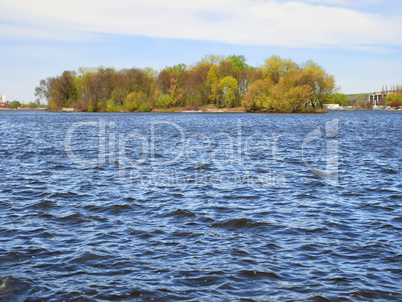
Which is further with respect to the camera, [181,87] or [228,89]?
[181,87]

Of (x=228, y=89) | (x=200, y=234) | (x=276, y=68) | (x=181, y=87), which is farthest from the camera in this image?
(x=181, y=87)

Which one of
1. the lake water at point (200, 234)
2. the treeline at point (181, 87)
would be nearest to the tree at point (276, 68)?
the treeline at point (181, 87)

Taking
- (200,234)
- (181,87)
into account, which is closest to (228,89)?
(181,87)

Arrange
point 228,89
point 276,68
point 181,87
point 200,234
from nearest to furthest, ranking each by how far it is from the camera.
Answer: point 200,234, point 276,68, point 228,89, point 181,87

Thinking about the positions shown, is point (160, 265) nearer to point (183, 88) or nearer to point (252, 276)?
point (252, 276)

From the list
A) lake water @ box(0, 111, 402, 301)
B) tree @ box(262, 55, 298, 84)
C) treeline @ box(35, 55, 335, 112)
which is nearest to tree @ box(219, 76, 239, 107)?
treeline @ box(35, 55, 335, 112)

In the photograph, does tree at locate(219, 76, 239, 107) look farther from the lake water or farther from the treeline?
the lake water

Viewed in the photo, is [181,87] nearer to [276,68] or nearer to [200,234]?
[276,68]

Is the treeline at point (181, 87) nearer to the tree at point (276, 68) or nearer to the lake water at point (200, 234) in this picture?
the tree at point (276, 68)

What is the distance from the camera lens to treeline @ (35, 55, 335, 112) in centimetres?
14762

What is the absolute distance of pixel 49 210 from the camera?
1647 centimetres

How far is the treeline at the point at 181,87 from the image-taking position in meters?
148

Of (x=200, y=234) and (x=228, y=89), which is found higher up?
(x=228, y=89)

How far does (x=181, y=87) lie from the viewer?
177m
